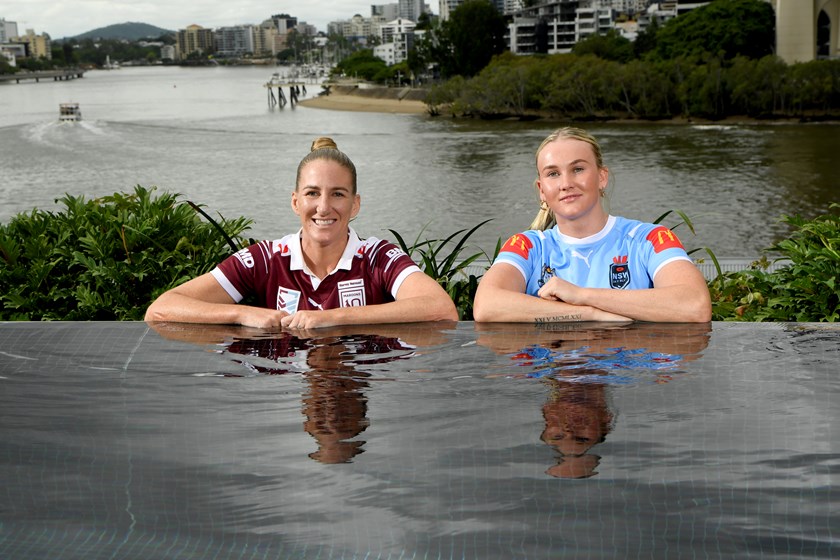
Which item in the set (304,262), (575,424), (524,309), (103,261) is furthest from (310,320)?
(103,261)

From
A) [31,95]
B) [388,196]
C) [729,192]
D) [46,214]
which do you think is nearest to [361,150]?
[388,196]

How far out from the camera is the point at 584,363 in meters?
2.69

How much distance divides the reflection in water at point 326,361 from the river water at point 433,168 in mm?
16191

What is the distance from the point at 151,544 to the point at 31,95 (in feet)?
420

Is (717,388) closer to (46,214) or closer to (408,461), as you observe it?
(408,461)

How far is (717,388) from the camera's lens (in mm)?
2494

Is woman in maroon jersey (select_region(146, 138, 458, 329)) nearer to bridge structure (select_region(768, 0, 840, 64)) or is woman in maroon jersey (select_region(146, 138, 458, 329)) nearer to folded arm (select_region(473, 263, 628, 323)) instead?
folded arm (select_region(473, 263, 628, 323))

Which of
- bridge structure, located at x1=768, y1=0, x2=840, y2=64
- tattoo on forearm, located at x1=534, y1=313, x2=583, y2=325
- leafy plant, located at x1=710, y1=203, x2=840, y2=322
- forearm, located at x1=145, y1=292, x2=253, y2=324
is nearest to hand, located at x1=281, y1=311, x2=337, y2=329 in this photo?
forearm, located at x1=145, y1=292, x2=253, y2=324

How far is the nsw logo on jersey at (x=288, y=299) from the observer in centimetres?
357

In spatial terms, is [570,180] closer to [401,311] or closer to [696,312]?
[696,312]

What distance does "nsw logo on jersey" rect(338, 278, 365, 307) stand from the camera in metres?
3.55

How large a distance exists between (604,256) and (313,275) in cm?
100

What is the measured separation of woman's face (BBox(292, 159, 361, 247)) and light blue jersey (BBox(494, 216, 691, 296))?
58 centimetres

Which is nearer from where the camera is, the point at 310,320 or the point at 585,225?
the point at 310,320
